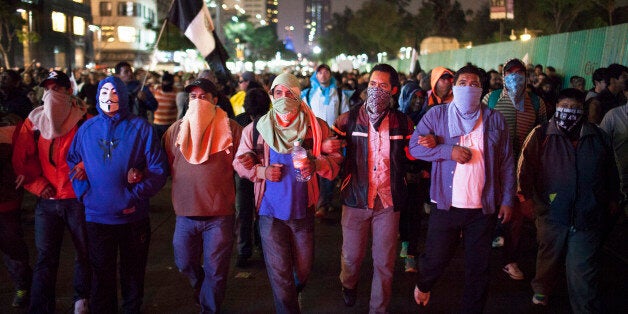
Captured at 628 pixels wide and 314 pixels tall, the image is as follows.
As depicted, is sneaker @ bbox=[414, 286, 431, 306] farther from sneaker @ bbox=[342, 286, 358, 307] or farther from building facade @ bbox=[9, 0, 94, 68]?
building facade @ bbox=[9, 0, 94, 68]

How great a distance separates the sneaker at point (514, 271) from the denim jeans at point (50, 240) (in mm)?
4277

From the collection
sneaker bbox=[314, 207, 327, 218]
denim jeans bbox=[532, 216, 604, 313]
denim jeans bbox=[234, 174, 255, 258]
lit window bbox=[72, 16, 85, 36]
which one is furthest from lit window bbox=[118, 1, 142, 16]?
denim jeans bbox=[532, 216, 604, 313]

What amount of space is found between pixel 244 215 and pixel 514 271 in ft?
9.86

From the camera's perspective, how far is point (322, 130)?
459cm

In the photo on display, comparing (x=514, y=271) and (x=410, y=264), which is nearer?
(x=514, y=271)

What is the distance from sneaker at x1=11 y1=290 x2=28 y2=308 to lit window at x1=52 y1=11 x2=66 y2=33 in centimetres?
5123

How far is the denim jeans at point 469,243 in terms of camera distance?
462 centimetres

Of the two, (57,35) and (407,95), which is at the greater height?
(57,35)

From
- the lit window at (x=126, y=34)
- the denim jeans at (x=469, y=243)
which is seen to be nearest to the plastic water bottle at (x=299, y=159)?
the denim jeans at (x=469, y=243)

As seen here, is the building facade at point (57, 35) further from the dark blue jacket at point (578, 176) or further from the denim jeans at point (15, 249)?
the dark blue jacket at point (578, 176)

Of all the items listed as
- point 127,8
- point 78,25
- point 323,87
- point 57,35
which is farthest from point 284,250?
point 127,8

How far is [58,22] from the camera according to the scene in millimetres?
52062

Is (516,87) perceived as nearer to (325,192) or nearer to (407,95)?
(407,95)

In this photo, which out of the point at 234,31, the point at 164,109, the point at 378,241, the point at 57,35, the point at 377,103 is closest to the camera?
the point at 377,103
